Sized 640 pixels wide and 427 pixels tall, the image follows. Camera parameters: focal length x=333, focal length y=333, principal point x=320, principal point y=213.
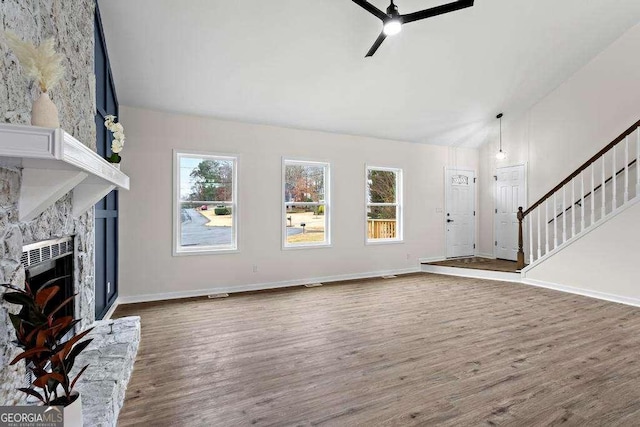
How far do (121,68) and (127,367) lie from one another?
335 cm

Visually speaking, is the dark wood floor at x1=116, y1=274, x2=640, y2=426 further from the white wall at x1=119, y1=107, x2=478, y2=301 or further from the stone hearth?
the white wall at x1=119, y1=107, x2=478, y2=301

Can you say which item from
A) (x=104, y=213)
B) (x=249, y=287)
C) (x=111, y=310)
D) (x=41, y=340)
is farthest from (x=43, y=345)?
(x=249, y=287)

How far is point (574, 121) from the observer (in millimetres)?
6125

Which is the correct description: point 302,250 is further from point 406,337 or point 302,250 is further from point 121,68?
point 121,68

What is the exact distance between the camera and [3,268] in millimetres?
1494

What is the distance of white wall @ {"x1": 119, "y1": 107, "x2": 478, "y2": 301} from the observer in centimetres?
466

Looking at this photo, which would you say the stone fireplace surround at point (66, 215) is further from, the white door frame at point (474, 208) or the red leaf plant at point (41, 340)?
the white door frame at point (474, 208)

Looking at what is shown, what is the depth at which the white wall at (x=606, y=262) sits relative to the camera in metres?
4.57

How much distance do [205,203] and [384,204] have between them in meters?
3.41

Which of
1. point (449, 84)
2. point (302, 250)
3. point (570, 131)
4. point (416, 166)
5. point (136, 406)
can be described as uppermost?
point (449, 84)

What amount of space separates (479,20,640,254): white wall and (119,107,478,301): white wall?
1406mm

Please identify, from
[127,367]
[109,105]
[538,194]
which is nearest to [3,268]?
[127,367]

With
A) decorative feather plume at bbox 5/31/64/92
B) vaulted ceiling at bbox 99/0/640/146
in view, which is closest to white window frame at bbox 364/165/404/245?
vaulted ceiling at bbox 99/0/640/146

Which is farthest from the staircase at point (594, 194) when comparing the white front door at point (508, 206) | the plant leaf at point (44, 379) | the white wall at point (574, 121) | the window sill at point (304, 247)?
the plant leaf at point (44, 379)
